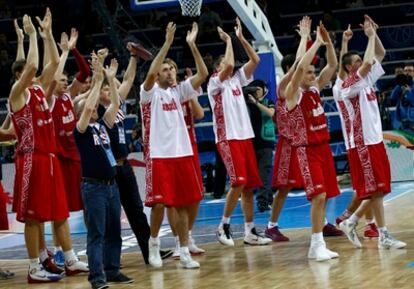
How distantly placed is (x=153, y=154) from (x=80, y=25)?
1462 cm

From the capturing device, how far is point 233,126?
11.4 metres

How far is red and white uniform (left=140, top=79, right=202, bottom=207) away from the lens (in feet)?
32.4

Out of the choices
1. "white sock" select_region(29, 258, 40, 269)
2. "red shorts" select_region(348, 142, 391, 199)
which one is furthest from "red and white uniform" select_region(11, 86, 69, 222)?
"red shorts" select_region(348, 142, 391, 199)

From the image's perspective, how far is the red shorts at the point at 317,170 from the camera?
9844 millimetres

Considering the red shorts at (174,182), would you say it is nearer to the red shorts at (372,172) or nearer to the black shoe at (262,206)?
the red shorts at (372,172)

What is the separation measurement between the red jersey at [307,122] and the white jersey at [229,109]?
1334 mm

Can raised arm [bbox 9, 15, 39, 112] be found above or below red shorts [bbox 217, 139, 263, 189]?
above

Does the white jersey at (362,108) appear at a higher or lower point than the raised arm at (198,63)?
lower

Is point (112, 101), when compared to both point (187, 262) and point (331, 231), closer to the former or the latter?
point (187, 262)

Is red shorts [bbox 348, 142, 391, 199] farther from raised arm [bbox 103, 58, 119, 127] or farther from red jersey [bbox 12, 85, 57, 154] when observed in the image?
red jersey [bbox 12, 85, 57, 154]

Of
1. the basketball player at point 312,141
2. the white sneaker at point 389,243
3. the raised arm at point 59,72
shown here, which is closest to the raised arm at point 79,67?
the raised arm at point 59,72

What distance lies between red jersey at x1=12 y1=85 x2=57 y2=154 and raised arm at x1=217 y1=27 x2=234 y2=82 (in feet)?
7.60

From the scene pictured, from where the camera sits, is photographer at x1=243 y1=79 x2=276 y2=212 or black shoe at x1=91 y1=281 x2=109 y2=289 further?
photographer at x1=243 y1=79 x2=276 y2=212

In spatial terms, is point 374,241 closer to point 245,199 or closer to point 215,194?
point 245,199
